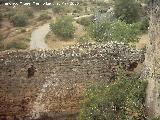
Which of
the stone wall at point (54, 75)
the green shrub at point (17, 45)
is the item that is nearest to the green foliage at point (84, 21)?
the green shrub at point (17, 45)

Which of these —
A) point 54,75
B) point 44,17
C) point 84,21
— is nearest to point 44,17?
point 44,17

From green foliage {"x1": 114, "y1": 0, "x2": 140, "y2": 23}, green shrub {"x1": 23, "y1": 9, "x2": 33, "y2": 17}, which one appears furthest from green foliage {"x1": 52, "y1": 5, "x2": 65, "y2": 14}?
green foliage {"x1": 114, "y1": 0, "x2": 140, "y2": 23}

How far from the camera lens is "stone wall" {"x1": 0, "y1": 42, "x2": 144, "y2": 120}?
1670 centimetres

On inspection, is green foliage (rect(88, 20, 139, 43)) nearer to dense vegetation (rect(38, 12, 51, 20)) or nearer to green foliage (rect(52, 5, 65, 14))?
dense vegetation (rect(38, 12, 51, 20))

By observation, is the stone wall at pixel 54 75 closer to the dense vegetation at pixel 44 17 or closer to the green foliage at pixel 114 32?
the green foliage at pixel 114 32

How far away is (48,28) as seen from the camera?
154 feet

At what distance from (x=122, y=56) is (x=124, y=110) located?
4264 millimetres

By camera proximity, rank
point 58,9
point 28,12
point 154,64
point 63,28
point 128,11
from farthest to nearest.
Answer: point 58,9 < point 28,12 < point 128,11 < point 63,28 < point 154,64

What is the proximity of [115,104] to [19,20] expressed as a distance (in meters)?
36.5

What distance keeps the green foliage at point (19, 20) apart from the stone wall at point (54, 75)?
1250 inches

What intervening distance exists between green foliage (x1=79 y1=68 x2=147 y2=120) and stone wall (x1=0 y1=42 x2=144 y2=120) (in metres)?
3.27

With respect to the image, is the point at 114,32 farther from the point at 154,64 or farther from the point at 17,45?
the point at 154,64

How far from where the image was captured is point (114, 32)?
28609 millimetres

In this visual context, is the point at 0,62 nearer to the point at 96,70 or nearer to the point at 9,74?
the point at 9,74
